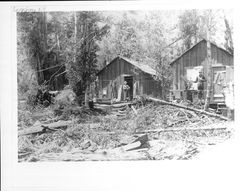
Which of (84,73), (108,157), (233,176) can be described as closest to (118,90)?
(84,73)

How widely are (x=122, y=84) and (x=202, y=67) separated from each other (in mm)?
692

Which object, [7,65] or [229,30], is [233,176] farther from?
[7,65]

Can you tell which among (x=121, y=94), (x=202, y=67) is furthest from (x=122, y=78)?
(x=202, y=67)

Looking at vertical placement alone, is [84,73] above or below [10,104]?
above

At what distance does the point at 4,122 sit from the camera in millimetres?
2980

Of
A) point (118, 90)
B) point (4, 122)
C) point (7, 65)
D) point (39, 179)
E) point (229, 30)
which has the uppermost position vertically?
point (229, 30)

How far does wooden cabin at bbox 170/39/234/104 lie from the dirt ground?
0.65ft

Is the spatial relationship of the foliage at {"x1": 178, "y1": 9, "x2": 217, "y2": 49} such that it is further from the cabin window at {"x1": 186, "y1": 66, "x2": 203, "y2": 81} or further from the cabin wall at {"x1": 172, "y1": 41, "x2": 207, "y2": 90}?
the cabin window at {"x1": 186, "y1": 66, "x2": 203, "y2": 81}

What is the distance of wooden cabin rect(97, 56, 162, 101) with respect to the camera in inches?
118

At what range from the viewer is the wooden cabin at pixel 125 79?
9.80 feet

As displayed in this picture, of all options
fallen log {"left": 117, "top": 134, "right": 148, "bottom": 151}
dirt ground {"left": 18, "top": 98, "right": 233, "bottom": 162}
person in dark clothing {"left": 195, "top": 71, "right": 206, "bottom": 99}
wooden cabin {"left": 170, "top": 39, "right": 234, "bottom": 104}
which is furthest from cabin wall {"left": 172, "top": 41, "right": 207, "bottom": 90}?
fallen log {"left": 117, "top": 134, "right": 148, "bottom": 151}

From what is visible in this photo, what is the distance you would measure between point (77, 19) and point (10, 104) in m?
0.92

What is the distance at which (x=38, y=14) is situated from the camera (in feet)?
9.78

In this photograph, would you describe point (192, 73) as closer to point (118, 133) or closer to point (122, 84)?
point (122, 84)
